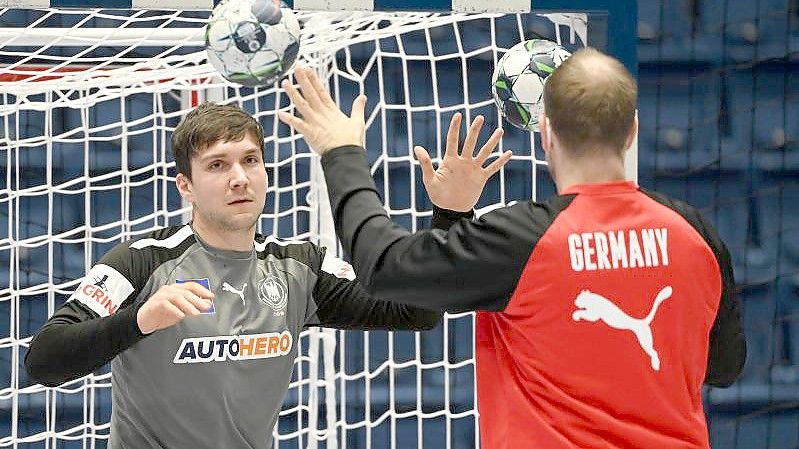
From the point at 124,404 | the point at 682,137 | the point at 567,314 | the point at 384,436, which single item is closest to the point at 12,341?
the point at 124,404

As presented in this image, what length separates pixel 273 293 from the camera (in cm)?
251

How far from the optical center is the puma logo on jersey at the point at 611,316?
67.1 inches

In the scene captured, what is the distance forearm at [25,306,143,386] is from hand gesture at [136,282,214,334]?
0.09 metres

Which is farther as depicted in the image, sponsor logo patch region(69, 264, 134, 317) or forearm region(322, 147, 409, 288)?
sponsor logo patch region(69, 264, 134, 317)

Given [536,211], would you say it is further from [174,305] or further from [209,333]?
[209,333]

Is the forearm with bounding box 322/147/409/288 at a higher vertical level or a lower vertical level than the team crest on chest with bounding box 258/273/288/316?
higher

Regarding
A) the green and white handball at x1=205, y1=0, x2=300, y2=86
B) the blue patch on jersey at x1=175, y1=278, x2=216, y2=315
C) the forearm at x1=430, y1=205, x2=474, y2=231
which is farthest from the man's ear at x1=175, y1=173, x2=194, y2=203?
the forearm at x1=430, y1=205, x2=474, y2=231

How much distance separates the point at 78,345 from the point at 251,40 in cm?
66

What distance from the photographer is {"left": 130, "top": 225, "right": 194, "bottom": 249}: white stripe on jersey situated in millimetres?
2486

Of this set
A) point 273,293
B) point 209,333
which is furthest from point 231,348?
point 273,293

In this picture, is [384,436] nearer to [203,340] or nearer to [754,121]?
[754,121]

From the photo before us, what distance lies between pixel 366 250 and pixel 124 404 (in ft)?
2.98

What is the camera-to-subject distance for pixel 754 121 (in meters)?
5.31

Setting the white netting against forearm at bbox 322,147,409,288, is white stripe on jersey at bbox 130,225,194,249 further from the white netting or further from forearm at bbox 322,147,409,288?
the white netting
